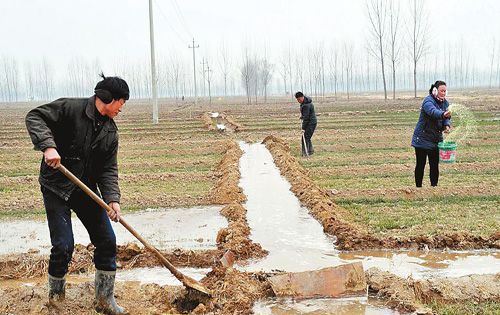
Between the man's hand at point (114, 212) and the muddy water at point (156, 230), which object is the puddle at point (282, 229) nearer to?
the muddy water at point (156, 230)

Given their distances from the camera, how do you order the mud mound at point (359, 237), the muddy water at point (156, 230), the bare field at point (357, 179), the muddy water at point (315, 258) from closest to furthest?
1. the muddy water at point (315, 258)
2. the mud mound at point (359, 237)
3. the muddy water at point (156, 230)
4. the bare field at point (357, 179)

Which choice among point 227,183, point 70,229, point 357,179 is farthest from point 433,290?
point 357,179

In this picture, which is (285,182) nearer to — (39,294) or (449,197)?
(449,197)

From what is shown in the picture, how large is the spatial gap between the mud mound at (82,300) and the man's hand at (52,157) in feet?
4.72

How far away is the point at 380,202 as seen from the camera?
9.41 meters

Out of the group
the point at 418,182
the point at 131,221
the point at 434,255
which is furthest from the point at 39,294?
the point at 418,182

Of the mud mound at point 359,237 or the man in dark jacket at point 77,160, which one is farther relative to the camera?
the mud mound at point 359,237

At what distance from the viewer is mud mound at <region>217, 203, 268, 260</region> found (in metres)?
6.71

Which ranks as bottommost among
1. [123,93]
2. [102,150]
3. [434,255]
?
[434,255]

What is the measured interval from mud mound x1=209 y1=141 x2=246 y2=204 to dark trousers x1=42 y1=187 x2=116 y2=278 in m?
5.26

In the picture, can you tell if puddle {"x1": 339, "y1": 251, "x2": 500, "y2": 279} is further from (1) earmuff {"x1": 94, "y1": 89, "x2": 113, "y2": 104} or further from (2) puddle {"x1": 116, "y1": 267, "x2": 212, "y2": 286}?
(1) earmuff {"x1": 94, "y1": 89, "x2": 113, "y2": 104}

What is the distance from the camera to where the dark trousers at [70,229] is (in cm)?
435

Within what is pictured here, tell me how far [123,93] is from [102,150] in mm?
534

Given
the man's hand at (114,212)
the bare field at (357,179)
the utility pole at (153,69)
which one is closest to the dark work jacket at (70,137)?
the man's hand at (114,212)
